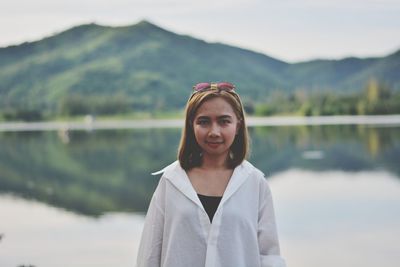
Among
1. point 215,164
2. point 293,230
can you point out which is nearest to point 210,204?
point 215,164

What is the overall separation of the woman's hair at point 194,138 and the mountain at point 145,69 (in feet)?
321

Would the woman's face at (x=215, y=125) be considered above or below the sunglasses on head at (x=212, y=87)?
below

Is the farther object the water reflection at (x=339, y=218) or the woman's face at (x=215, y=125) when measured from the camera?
the water reflection at (x=339, y=218)

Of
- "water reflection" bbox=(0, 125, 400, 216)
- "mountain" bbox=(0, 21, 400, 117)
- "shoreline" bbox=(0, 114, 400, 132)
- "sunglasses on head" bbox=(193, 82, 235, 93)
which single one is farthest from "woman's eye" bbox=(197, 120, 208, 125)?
"mountain" bbox=(0, 21, 400, 117)

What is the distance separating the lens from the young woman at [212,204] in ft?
6.68

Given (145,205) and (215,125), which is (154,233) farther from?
(145,205)

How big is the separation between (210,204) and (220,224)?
7cm

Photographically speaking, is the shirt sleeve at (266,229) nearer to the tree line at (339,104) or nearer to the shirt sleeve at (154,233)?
the shirt sleeve at (154,233)

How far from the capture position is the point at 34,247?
29.1 feet

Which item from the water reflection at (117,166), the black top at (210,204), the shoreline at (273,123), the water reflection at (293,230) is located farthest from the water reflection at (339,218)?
the shoreline at (273,123)

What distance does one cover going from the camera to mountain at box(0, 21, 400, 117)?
12212cm

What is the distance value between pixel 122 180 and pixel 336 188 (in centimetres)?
600

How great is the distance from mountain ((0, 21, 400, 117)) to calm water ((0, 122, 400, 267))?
260ft

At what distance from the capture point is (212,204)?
205 cm
